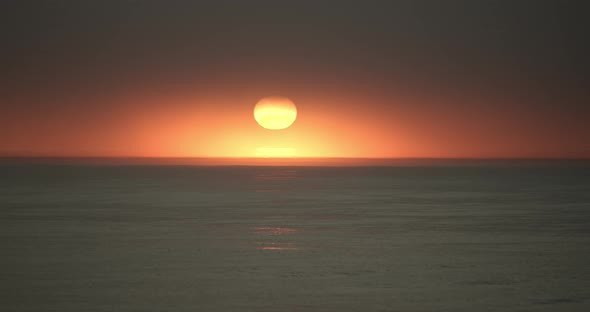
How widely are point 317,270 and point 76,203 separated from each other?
56.2ft

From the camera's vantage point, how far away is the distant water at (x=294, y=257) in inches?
438

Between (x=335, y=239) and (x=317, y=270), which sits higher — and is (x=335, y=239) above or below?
above

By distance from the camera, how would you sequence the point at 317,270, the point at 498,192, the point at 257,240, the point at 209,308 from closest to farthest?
1. the point at 209,308
2. the point at 317,270
3. the point at 257,240
4. the point at 498,192

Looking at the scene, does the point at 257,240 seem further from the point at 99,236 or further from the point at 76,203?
the point at 76,203

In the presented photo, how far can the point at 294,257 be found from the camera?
15.1 meters

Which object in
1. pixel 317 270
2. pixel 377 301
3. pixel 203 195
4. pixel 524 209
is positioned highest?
pixel 203 195

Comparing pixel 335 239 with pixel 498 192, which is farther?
pixel 498 192

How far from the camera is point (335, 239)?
58.9 ft

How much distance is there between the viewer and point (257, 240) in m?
17.8

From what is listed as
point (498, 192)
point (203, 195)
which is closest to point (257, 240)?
point (203, 195)

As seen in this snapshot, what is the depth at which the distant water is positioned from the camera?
1111cm

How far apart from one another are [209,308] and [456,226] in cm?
1124

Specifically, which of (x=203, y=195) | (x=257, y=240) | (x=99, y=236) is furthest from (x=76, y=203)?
(x=257, y=240)

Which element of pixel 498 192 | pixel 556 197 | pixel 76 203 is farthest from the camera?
pixel 498 192
